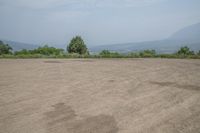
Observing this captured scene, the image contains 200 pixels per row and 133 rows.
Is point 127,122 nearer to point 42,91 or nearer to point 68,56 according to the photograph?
point 42,91

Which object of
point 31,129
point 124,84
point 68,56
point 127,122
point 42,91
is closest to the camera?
point 31,129

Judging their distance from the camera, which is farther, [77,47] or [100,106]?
[77,47]

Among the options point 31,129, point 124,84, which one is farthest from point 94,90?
point 31,129

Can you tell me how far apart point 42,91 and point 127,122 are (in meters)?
5.38

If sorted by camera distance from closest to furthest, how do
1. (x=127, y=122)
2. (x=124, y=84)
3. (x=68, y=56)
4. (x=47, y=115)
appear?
(x=127, y=122) < (x=47, y=115) < (x=124, y=84) < (x=68, y=56)

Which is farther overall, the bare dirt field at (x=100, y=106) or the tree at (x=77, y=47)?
the tree at (x=77, y=47)

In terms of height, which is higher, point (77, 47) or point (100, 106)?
point (77, 47)

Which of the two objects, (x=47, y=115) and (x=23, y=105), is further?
(x=23, y=105)

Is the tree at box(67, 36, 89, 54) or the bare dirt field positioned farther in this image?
the tree at box(67, 36, 89, 54)

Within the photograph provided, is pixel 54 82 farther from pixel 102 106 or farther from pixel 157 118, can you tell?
pixel 157 118

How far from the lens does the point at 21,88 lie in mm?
11188

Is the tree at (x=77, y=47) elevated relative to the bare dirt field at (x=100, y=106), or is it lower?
elevated

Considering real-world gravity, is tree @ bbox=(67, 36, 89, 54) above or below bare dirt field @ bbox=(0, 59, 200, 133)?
above

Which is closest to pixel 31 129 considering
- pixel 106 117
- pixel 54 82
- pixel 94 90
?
pixel 106 117
